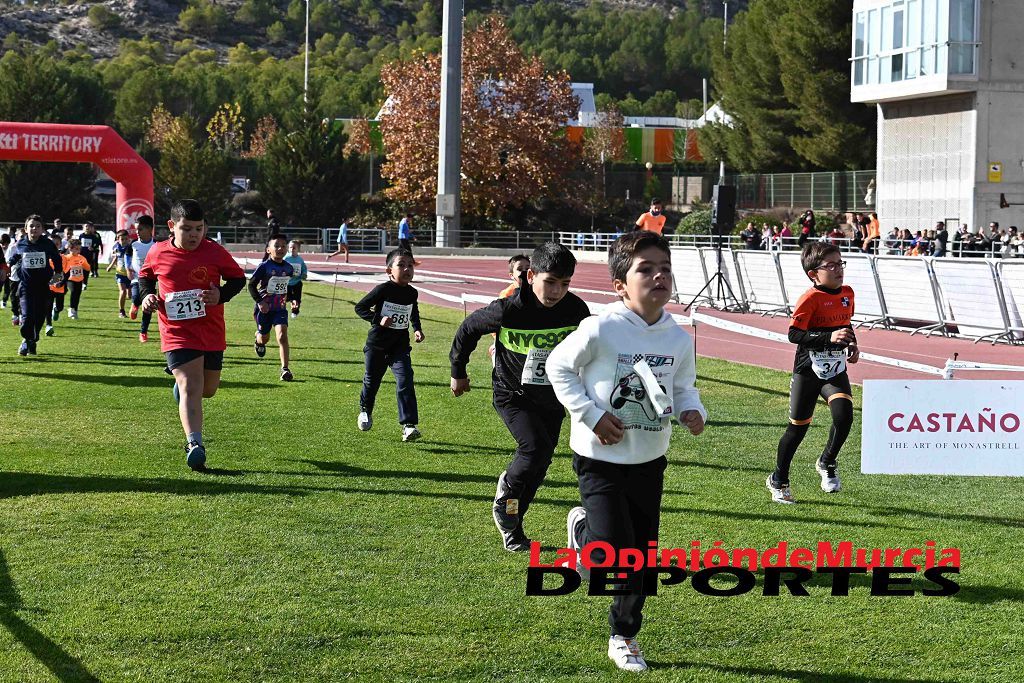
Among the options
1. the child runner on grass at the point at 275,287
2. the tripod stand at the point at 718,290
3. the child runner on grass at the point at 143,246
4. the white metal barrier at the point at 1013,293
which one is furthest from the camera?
the tripod stand at the point at 718,290

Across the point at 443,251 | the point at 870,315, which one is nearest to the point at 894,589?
the point at 870,315

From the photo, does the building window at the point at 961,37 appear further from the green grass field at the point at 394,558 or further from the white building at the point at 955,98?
the green grass field at the point at 394,558

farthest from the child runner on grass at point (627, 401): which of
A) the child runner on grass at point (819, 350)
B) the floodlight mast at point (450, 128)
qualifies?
the floodlight mast at point (450, 128)

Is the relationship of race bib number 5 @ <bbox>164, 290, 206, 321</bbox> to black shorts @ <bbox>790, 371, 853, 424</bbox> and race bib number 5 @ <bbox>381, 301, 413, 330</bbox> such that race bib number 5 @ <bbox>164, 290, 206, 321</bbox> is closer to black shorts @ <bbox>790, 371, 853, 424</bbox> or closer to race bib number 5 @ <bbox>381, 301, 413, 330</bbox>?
race bib number 5 @ <bbox>381, 301, 413, 330</bbox>

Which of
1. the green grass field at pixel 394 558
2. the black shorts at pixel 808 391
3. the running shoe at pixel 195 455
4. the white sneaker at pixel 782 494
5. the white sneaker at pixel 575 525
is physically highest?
the black shorts at pixel 808 391

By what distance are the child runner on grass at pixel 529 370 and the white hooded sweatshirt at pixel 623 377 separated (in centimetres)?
211

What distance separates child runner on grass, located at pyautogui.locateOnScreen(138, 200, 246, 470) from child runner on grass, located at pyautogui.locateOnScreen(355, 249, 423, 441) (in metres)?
1.69

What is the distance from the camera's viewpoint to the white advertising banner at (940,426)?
7.13 m

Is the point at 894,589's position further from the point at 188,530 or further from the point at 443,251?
the point at 443,251

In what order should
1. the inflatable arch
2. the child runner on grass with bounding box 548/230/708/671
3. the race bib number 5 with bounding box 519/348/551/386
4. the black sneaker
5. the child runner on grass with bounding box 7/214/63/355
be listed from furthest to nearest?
1. the inflatable arch
2. the child runner on grass with bounding box 7/214/63/355
3. the race bib number 5 with bounding box 519/348/551/386
4. the black sneaker
5. the child runner on grass with bounding box 548/230/708/671

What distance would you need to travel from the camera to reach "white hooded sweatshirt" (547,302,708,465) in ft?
17.3

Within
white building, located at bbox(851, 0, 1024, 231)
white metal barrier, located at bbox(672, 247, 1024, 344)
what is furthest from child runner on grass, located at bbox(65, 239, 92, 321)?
white building, located at bbox(851, 0, 1024, 231)

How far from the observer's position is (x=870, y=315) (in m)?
23.7

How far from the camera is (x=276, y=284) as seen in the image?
15641 millimetres
